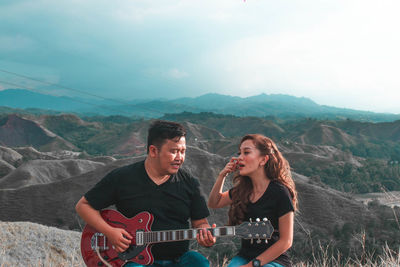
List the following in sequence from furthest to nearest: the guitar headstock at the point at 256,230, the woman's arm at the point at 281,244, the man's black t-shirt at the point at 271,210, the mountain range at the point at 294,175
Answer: the mountain range at the point at 294,175
the man's black t-shirt at the point at 271,210
the woman's arm at the point at 281,244
the guitar headstock at the point at 256,230

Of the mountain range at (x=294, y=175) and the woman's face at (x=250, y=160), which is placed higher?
the woman's face at (x=250, y=160)

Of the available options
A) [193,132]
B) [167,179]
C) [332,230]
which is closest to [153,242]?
[167,179]

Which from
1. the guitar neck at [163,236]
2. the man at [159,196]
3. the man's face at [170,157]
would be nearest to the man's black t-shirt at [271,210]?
the man at [159,196]

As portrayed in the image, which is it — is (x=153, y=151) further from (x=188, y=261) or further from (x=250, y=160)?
(x=188, y=261)

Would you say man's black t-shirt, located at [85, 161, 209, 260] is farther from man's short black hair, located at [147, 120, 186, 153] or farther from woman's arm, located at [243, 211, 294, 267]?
woman's arm, located at [243, 211, 294, 267]

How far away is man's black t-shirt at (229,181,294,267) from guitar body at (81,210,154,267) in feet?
2.89

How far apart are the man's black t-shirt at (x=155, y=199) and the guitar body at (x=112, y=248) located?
104mm

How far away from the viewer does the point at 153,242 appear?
3.44 m

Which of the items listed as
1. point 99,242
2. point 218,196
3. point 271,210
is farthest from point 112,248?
point 271,210

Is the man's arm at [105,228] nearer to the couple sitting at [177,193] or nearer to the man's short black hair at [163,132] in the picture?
the couple sitting at [177,193]

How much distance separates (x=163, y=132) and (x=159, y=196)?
589 millimetres

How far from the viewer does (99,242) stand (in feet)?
12.0

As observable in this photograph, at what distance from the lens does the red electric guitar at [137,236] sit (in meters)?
3.18

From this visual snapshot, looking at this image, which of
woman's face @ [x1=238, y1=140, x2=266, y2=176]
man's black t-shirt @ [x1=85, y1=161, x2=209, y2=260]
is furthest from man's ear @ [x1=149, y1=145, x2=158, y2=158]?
woman's face @ [x1=238, y1=140, x2=266, y2=176]
